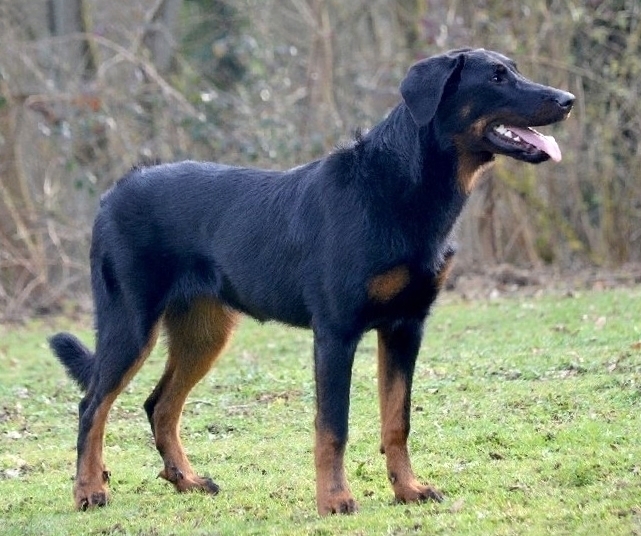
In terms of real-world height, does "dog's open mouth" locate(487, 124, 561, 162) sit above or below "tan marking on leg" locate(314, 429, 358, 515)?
above

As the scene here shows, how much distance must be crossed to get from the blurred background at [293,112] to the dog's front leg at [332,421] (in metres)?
11.1

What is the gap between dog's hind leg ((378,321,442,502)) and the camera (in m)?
6.13

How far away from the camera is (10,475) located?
307 inches

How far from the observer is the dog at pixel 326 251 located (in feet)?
19.5

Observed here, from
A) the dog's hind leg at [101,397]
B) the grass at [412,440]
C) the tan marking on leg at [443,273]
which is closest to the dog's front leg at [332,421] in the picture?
the grass at [412,440]

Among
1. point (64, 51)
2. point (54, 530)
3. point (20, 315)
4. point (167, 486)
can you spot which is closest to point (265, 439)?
point (167, 486)

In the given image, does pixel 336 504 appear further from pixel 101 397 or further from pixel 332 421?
pixel 101 397

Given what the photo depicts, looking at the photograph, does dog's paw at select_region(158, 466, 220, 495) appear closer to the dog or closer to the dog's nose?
the dog

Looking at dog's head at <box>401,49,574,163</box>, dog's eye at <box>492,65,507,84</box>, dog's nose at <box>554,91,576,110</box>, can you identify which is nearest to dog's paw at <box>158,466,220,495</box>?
dog's head at <box>401,49,574,163</box>

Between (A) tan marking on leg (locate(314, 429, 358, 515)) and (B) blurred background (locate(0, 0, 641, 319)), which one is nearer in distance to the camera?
(A) tan marking on leg (locate(314, 429, 358, 515))

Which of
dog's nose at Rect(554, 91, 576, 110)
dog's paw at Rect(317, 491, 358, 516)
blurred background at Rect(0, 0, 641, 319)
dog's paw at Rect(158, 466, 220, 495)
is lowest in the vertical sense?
blurred background at Rect(0, 0, 641, 319)

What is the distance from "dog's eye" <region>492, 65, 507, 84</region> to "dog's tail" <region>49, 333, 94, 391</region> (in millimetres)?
2983

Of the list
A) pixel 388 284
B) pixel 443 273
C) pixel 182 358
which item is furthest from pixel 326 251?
pixel 182 358

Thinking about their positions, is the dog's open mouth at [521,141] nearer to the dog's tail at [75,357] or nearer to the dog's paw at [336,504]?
the dog's paw at [336,504]
